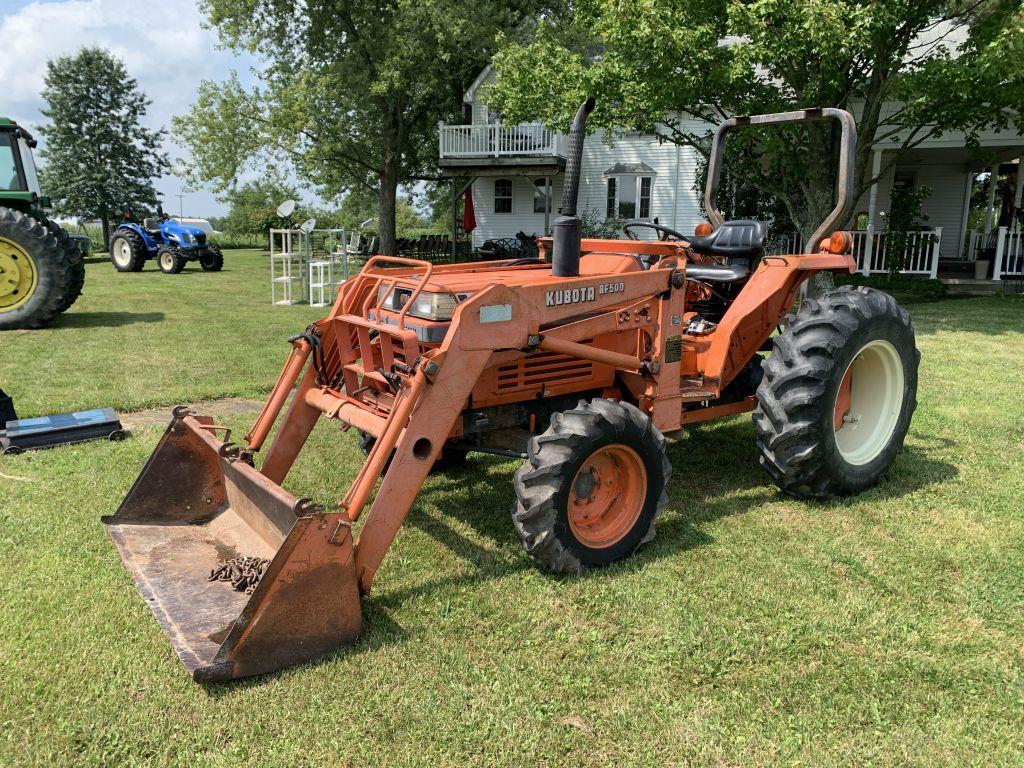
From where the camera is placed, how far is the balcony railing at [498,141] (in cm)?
2181

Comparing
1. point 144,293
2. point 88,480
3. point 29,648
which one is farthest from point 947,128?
point 144,293

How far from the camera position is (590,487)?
394 cm

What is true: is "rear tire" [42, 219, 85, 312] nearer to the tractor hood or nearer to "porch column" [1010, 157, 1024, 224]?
the tractor hood

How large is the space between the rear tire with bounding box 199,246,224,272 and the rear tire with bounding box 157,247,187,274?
929mm

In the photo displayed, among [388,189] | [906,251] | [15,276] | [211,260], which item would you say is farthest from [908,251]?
[211,260]

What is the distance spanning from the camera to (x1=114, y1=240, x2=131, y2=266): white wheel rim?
21.9 m

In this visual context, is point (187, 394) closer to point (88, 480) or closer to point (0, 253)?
point (88, 480)

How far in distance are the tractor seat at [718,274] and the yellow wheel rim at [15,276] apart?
933 cm

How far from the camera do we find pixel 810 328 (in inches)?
179

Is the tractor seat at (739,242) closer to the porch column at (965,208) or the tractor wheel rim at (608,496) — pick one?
the tractor wheel rim at (608,496)

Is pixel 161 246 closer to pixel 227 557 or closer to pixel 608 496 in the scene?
pixel 227 557

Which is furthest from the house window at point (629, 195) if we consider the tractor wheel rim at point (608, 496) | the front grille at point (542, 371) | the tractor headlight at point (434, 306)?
the tractor headlight at point (434, 306)

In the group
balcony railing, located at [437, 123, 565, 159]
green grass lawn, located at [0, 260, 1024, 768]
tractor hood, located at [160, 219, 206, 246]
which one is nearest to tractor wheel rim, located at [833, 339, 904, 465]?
green grass lawn, located at [0, 260, 1024, 768]

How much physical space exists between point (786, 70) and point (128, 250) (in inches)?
711
